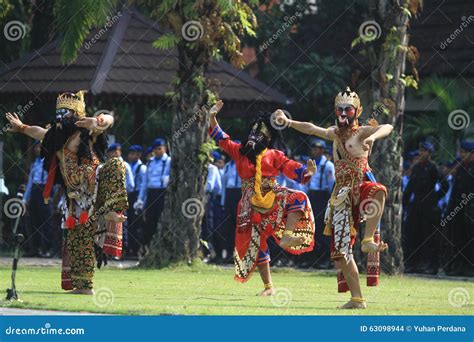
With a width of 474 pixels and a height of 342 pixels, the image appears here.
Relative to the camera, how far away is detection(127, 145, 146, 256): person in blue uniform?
2595cm

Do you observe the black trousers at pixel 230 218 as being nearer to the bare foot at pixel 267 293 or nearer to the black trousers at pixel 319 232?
the black trousers at pixel 319 232

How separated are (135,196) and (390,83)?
595 centimetres

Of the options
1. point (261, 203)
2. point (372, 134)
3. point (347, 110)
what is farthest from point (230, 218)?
point (372, 134)

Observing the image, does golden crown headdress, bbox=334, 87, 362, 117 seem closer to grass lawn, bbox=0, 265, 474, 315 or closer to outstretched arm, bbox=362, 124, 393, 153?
outstretched arm, bbox=362, 124, 393, 153

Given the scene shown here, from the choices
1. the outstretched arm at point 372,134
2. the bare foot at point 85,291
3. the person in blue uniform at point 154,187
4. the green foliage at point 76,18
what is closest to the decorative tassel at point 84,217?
the bare foot at point 85,291

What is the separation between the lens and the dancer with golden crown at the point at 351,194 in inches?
574

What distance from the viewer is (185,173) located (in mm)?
22625

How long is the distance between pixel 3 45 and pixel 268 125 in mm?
13814

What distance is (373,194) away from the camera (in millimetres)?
14617

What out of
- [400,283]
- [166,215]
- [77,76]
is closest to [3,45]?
[77,76]

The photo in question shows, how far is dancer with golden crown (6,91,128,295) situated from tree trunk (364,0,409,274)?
7095 mm

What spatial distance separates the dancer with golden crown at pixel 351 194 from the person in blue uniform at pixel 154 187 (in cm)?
993

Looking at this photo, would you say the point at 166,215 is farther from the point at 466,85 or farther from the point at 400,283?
the point at 466,85

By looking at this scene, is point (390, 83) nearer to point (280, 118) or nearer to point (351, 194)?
point (280, 118)
